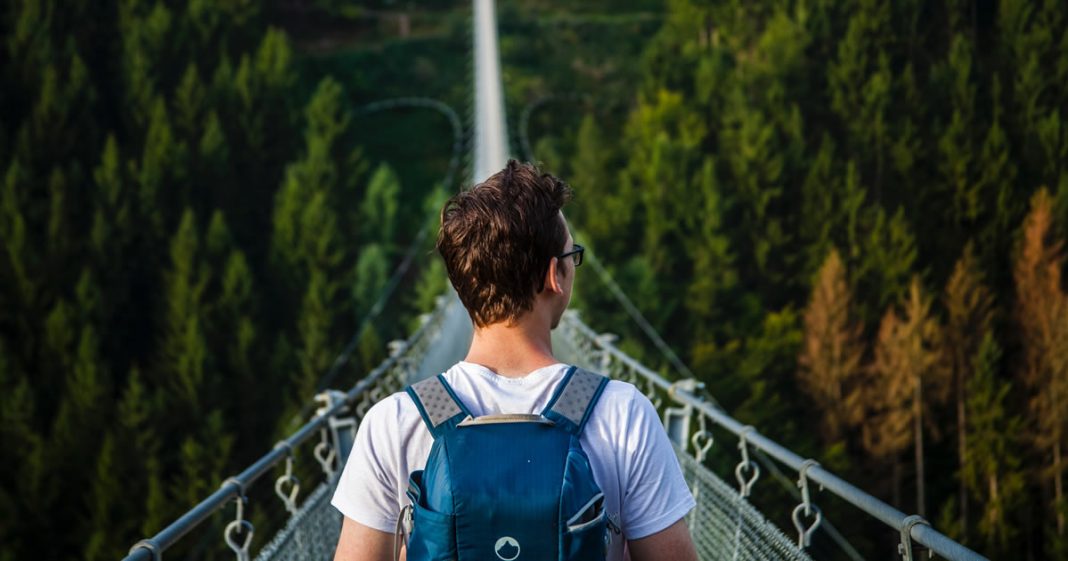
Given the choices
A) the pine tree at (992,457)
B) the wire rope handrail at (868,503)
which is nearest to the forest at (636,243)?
the pine tree at (992,457)

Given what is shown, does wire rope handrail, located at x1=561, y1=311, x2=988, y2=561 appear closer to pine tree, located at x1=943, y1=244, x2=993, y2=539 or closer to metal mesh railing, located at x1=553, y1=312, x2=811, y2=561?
metal mesh railing, located at x1=553, y1=312, x2=811, y2=561

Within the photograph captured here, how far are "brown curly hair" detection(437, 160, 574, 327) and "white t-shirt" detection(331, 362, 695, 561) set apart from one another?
6cm

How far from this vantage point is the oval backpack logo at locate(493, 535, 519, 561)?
97 centimetres

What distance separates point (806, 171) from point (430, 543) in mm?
31672

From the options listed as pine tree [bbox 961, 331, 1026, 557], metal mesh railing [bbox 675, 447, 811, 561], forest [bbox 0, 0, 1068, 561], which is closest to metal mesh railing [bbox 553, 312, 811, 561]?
metal mesh railing [bbox 675, 447, 811, 561]

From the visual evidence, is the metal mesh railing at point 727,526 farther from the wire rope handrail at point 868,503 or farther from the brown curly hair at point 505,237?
the brown curly hair at point 505,237

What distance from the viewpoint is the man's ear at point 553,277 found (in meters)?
1.04

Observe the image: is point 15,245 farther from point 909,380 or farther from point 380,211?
point 909,380

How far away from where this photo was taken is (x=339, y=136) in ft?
110

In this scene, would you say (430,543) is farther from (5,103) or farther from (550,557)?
(5,103)

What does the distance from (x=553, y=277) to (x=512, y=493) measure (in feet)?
0.62

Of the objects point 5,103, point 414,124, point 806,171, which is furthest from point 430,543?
point 414,124

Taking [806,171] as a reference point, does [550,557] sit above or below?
above

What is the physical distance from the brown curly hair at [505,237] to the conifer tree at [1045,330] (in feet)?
81.9
